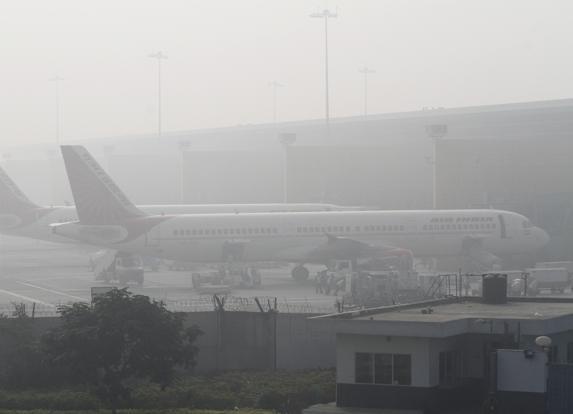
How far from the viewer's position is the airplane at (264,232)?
8244 centimetres

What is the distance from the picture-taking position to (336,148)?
150875mm

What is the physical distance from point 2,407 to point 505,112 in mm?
152298

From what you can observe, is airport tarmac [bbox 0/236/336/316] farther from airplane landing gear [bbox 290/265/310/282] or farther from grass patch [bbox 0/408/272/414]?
grass patch [bbox 0/408/272/414]

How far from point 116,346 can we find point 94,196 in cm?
4625

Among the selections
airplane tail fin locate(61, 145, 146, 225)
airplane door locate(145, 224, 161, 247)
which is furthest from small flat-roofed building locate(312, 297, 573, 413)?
airplane tail fin locate(61, 145, 146, 225)

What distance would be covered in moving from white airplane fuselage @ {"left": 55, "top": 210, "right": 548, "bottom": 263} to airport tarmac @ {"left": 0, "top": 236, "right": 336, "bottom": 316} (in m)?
2.66

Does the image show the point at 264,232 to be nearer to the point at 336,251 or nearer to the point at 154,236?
the point at 336,251

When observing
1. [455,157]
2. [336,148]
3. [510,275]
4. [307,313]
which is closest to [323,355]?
[307,313]

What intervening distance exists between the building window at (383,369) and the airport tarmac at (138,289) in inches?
683

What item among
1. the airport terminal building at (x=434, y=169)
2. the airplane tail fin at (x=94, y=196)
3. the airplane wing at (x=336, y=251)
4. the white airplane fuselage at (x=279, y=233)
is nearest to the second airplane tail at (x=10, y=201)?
the airplane tail fin at (x=94, y=196)

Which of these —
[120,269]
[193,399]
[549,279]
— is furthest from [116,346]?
[120,269]

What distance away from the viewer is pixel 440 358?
3494 cm

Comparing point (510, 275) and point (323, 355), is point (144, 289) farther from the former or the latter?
point (323, 355)

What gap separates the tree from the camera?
38.3 m
